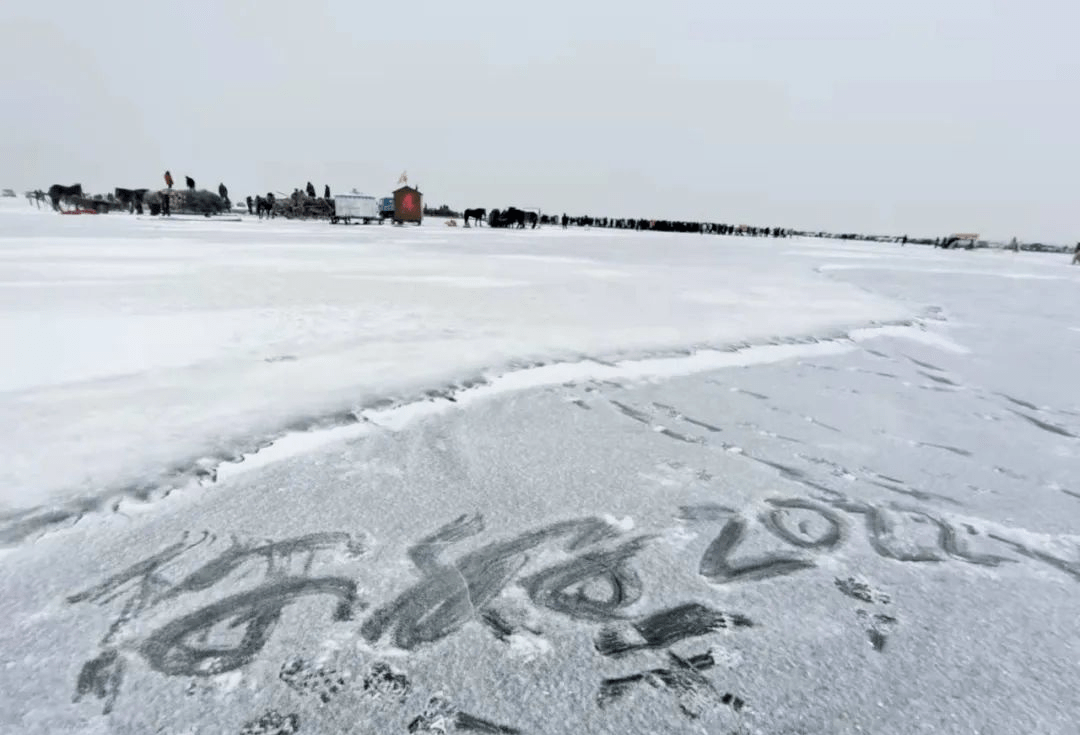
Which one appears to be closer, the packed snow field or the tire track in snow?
the packed snow field

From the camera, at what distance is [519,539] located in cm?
230

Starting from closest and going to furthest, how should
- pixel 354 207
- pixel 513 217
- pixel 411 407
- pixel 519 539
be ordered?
1. pixel 519 539
2. pixel 411 407
3. pixel 354 207
4. pixel 513 217

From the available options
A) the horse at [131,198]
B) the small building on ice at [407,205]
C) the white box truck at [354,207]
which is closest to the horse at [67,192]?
the horse at [131,198]

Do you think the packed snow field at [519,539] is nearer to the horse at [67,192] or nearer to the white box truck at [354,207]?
the white box truck at [354,207]

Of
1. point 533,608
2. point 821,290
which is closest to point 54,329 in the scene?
point 533,608

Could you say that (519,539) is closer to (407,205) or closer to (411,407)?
(411,407)

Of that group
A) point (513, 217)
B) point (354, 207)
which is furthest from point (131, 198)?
point (513, 217)

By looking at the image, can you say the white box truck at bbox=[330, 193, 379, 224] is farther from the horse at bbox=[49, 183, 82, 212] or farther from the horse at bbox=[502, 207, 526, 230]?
the horse at bbox=[49, 183, 82, 212]

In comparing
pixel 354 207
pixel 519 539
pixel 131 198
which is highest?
pixel 354 207

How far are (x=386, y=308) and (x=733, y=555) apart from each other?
595cm

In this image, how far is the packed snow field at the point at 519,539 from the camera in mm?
1549

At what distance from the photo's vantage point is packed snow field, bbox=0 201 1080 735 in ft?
5.08

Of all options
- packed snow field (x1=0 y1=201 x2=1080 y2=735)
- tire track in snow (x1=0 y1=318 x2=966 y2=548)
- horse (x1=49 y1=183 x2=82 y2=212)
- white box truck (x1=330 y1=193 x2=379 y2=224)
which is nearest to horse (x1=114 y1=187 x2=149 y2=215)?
horse (x1=49 y1=183 x2=82 y2=212)

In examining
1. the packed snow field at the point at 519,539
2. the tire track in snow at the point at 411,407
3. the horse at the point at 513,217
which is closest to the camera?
the packed snow field at the point at 519,539
